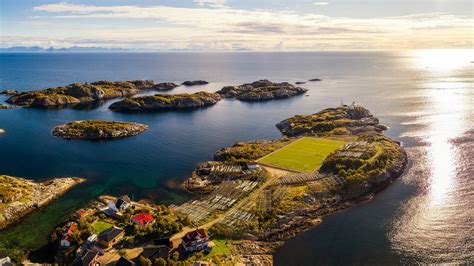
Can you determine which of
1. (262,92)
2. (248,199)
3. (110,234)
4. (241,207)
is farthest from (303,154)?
(262,92)

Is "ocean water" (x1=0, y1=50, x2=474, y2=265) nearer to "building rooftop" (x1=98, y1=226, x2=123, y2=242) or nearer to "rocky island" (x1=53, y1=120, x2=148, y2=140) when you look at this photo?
"rocky island" (x1=53, y1=120, x2=148, y2=140)

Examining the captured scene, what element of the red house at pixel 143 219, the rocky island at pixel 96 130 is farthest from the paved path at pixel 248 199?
the rocky island at pixel 96 130

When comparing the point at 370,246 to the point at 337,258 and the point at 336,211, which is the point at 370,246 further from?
the point at 336,211

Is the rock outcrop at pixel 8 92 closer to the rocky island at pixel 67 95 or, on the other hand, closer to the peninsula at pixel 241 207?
the rocky island at pixel 67 95

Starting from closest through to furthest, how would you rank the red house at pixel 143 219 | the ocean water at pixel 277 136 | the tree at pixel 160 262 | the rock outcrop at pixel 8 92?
the tree at pixel 160 262
the ocean water at pixel 277 136
the red house at pixel 143 219
the rock outcrop at pixel 8 92

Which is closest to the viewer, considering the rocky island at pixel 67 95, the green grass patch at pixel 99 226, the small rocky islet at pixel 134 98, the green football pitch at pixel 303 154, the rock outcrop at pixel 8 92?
the green grass patch at pixel 99 226

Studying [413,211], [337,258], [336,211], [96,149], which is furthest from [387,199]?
[96,149]

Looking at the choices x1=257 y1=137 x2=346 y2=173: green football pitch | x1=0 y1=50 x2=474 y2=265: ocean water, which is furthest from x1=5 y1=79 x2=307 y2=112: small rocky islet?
x1=257 y1=137 x2=346 y2=173: green football pitch

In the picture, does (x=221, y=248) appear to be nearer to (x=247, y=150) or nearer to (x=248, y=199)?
(x=248, y=199)
